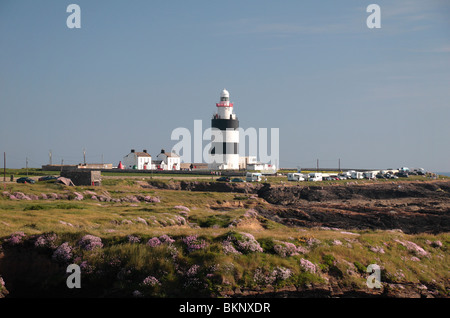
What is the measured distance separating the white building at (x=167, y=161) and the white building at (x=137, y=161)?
2.81 metres

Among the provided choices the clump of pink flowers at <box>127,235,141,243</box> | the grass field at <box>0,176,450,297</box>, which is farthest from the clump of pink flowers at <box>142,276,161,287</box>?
the clump of pink flowers at <box>127,235,141,243</box>

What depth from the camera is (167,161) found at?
13075 cm

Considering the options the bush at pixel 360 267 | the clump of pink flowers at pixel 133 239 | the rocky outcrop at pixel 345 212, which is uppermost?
the clump of pink flowers at pixel 133 239

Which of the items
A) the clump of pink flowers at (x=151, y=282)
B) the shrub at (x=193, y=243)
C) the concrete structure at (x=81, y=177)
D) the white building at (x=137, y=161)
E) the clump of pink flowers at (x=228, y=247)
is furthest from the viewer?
the white building at (x=137, y=161)

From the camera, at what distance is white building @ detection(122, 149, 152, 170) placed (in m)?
125

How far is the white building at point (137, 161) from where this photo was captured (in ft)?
410

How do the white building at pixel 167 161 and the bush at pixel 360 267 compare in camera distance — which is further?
the white building at pixel 167 161

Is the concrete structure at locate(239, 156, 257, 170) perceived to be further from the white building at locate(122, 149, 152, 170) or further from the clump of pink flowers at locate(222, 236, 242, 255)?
the clump of pink flowers at locate(222, 236, 242, 255)

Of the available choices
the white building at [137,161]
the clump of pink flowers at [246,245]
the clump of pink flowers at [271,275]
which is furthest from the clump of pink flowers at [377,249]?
the white building at [137,161]

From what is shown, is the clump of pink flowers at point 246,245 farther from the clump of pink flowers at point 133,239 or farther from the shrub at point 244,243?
the clump of pink flowers at point 133,239

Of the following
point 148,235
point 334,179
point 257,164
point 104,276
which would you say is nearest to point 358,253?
point 148,235

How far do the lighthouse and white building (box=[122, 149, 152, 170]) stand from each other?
1894cm
